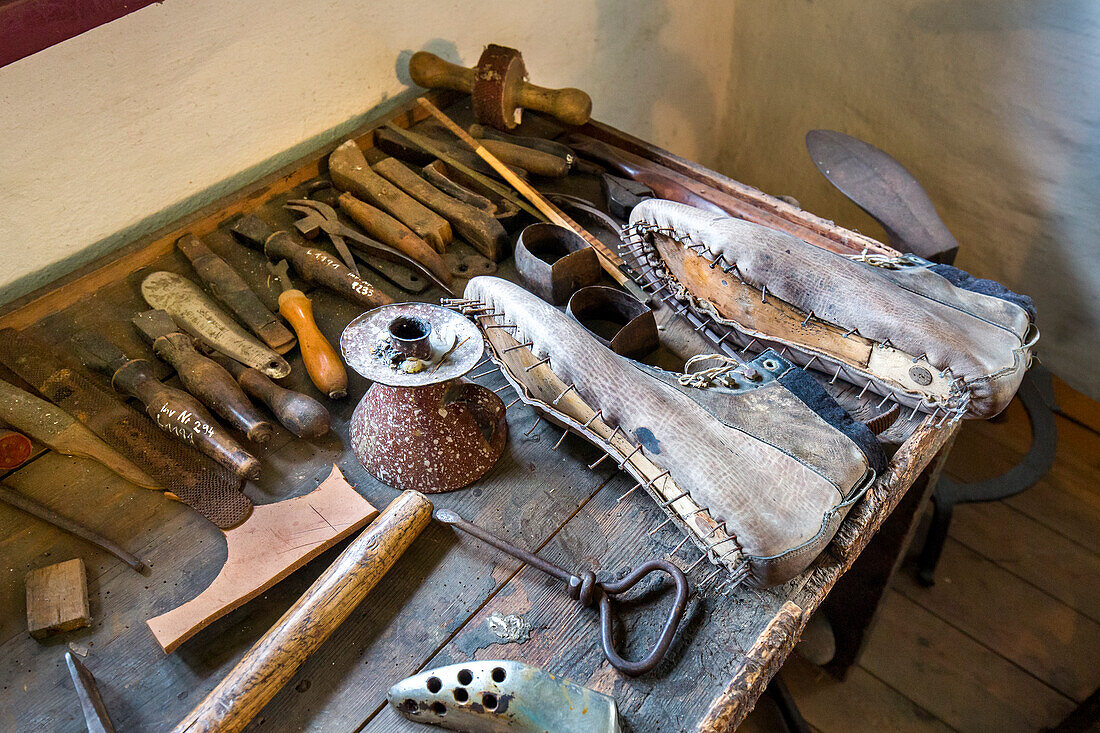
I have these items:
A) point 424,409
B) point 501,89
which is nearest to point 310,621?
Answer: point 424,409

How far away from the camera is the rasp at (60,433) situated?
109 centimetres

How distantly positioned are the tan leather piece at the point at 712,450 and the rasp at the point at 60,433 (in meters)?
0.56

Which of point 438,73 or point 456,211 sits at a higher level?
point 438,73

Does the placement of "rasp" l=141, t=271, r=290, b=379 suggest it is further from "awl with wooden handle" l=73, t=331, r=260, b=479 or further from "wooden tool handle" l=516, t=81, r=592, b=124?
"wooden tool handle" l=516, t=81, r=592, b=124

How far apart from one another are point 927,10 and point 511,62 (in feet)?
3.88

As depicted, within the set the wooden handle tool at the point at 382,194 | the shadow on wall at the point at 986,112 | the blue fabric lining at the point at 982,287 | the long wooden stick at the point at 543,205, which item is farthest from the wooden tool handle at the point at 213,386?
the shadow on wall at the point at 986,112

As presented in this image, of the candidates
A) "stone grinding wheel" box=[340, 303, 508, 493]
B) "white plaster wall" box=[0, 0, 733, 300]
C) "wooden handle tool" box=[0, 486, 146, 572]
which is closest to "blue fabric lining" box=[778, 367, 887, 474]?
"stone grinding wheel" box=[340, 303, 508, 493]

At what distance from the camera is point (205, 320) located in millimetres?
1265

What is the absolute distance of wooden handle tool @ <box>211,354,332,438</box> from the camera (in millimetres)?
1115

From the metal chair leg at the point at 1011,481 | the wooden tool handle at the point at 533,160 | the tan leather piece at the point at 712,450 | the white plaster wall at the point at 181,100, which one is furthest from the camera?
the metal chair leg at the point at 1011,481

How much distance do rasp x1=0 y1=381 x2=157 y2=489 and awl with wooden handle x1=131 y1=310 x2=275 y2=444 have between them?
0.43 ft

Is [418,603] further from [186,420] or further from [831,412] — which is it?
[831,412]

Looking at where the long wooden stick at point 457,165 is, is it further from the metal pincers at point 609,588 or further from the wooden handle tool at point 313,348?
the metal pincers at point 609,588

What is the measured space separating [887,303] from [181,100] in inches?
50.0
